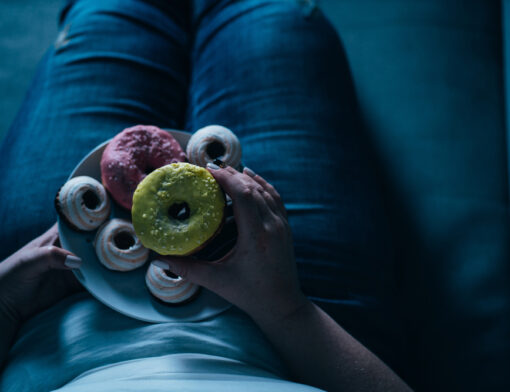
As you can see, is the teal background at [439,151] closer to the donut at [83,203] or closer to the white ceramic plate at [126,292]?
the white ceramic plate at [126,292]

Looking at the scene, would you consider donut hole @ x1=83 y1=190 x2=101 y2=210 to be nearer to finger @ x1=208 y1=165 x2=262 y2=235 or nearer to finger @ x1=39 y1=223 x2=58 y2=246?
finger @ x1=39 y1=223 x2=58 y2=246

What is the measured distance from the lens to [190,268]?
0.67 metres

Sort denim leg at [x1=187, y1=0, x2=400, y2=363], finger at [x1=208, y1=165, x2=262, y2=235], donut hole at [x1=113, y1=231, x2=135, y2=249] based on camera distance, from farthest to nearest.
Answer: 1. denim leg at [x1=187, y1=0, x2=400, y2=363]
2. donut hole at [x1=113, y1=231, x2=135, y2=249]
3. finger at [x1=208, y1=165, x2=262, y2=235]

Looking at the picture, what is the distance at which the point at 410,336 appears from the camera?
3.22 ft

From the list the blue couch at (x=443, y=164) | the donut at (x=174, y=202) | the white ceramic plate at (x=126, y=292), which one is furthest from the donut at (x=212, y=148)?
the blue couch at (x=443, y=164)

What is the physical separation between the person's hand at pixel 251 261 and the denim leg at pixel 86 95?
1.39 ft

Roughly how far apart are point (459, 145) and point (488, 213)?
7.9 inches

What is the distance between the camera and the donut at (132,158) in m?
0.75

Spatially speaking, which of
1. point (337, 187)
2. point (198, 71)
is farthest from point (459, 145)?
point (198, 71)

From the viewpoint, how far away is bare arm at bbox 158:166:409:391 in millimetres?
667

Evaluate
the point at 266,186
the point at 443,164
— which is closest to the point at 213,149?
the point at 266,186

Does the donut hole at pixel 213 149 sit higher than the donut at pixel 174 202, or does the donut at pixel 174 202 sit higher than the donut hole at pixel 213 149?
the donut hole at pixel 213 149

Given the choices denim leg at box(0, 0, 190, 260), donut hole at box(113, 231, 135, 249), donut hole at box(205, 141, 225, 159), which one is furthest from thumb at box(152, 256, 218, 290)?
denim leg at box(0, 0, 190, 260)

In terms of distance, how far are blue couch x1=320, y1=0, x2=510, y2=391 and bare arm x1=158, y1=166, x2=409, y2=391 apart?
238 millimetres
